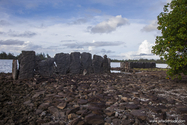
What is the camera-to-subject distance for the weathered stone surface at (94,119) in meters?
3.45

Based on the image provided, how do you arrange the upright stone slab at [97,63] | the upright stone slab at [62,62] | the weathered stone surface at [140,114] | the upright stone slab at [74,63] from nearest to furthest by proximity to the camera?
the weathered stone surface at [140,114] < the upright stone slab at [62,62] < the upright stone slab at [74,63] < the upright stone slab at [97,63]

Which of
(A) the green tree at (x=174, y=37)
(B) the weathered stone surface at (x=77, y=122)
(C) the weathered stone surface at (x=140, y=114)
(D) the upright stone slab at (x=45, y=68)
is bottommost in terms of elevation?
(B) the weathered stone surface at (x=77, y=122)

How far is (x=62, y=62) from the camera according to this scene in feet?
38.5

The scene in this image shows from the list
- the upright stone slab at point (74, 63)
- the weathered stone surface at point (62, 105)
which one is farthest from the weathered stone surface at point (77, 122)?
the upright stone slab at point (74, 63)

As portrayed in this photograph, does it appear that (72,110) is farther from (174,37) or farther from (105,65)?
(105,65)

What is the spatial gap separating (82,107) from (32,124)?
1.42 meters

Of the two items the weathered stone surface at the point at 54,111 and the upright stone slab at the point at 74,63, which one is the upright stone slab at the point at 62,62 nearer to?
the upright stone slab at the point at 74,63

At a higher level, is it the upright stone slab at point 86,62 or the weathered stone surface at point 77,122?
the upright stone slab at point 86,62

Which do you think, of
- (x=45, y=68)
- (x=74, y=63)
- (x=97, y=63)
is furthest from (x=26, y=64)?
(x=97, y=63)

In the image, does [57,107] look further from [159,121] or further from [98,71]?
[98,71]

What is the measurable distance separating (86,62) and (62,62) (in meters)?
2.22

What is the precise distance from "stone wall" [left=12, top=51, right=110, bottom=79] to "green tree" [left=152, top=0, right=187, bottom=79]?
6378 mm

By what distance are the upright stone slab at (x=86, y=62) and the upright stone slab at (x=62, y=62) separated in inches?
55.1

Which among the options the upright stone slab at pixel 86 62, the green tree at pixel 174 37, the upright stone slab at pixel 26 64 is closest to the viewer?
the green tree at pixel 174 37
